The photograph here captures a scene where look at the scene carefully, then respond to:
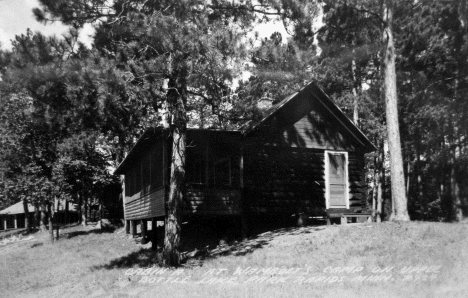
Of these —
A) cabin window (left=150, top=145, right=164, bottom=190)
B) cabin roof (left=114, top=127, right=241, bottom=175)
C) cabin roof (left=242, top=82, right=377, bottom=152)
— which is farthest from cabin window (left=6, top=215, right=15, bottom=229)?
cabin roof (left=242, top=82, right=377, bottom=152)

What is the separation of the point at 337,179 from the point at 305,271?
836 centimetres

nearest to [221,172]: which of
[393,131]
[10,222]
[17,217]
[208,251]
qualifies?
[208,251]

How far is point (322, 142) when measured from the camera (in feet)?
63.2

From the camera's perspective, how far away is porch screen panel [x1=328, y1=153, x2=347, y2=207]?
62.8ft

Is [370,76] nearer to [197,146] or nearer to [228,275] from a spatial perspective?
[197,146]

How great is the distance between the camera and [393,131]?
17328 mm

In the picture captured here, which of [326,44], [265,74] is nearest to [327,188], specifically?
[265,74]

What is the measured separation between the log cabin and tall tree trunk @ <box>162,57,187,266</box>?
229 cm

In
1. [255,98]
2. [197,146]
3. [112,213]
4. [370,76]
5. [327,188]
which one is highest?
[370,76]

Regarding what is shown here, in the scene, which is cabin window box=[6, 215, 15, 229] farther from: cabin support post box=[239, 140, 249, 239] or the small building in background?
cabin support post box=[239, 140, 249, 239]

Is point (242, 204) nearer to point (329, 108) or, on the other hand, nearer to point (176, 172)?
point (176, 172)

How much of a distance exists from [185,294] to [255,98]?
6328 mm

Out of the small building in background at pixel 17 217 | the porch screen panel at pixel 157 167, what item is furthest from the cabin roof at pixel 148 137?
the small building in background at pixel 17 217

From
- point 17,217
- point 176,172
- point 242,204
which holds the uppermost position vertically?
point 176,172
